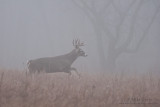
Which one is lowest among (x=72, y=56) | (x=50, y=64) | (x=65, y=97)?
(x=65, y=97)

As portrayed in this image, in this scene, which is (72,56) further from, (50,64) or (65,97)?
(65,97)

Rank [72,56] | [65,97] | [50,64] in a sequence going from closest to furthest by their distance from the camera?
[65,97] → [50,64] → [72,56]

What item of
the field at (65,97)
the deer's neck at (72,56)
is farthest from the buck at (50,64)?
the field at (65,97)

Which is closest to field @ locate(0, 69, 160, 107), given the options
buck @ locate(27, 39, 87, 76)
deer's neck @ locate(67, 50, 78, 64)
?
buck @ locate(27, 39, 87, 76)

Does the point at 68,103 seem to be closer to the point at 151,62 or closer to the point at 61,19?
the point at 151,62

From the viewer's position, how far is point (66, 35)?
1886 inches

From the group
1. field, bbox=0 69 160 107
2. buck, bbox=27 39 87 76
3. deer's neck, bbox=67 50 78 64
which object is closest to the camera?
field, bbox=0 69 160 107

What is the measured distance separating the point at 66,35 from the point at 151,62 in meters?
15.6

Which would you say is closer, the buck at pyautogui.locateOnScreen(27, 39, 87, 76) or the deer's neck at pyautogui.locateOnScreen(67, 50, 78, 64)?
the buck at pyautogui.locateOnScreen(27, 39, 87, 76)

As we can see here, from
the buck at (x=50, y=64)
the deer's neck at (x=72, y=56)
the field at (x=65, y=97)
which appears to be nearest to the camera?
the field at (x=65, y=97)

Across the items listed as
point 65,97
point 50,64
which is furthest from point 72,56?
point 65,97

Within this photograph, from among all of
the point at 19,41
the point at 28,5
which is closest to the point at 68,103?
the point at 19,41

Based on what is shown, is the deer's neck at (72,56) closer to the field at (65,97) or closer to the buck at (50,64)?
the buck at (50,64)

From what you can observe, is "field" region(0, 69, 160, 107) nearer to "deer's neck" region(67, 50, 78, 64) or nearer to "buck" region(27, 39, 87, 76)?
"buck" region(27, 39, 87, 76)
